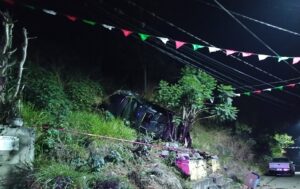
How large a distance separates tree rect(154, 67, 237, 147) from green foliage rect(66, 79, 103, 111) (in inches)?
120

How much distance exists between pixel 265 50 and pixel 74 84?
988 centimetres

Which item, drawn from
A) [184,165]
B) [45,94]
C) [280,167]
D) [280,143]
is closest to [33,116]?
[45,94]

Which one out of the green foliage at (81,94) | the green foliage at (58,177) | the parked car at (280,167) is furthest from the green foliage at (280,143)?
the green foliage at (58,177)

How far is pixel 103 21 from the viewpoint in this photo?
13.6 meters

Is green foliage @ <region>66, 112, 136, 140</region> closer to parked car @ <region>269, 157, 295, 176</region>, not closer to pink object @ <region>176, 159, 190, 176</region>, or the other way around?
pink object @ <region>176, 159, 190, 176</region>

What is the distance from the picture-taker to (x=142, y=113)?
14562 mm

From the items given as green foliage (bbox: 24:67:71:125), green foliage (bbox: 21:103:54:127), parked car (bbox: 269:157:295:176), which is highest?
green foliage (bbox: 24:67:71:125)

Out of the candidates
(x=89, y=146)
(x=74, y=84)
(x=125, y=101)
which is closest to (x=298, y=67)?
(x=125, y=101)

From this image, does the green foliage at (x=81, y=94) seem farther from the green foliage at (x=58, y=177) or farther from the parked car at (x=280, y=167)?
the parked car at (x=280, y=167)

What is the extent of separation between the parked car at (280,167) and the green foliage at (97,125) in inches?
652

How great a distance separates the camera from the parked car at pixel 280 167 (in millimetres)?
25797

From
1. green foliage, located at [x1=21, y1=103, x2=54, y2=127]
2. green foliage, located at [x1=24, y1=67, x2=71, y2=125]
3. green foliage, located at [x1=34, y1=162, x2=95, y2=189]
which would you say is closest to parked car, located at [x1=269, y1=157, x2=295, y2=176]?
green foliage, located at [x1=24, y1=67, x2=71, y2=125]

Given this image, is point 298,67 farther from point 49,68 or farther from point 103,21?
point 49,68

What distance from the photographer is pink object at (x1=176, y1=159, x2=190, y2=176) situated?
1149 centimetres
